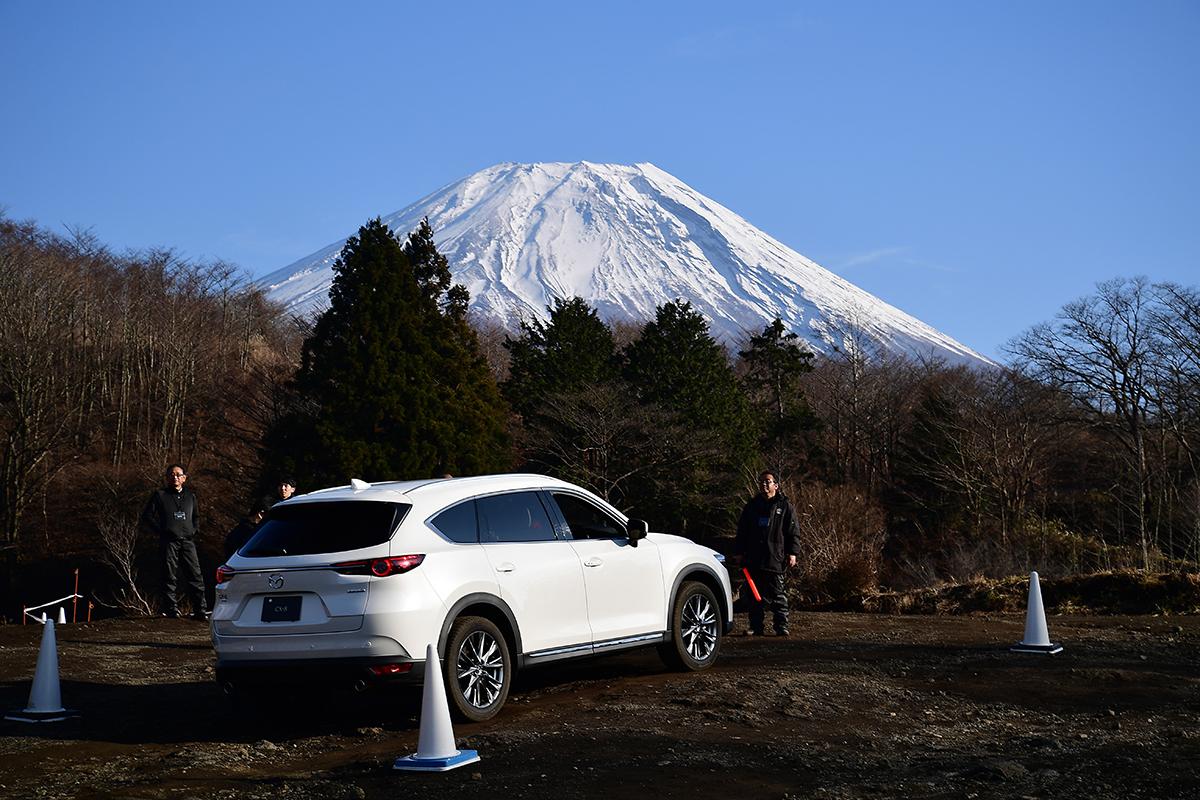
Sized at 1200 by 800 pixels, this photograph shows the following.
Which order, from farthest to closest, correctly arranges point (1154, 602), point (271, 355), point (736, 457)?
point (271, 355) < point (736, 457) < point (1154, 602)

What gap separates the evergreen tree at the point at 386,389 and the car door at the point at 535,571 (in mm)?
36345

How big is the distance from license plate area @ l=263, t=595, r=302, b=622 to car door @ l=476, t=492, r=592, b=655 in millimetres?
1332

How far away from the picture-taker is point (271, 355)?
69688 millimetres

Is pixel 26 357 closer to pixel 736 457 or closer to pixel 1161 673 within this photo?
pixel 736 457

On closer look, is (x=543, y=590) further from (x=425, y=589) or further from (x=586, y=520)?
(x=425, y=589)

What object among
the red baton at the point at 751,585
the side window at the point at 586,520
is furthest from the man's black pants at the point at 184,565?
the side window at the point at 586,520

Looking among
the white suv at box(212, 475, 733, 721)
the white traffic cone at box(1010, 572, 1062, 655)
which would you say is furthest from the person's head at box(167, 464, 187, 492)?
the white traffic cone at box(1010, 572, 1062, 655)

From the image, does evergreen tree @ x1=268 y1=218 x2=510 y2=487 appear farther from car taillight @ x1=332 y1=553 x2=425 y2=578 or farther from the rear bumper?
car taillight @ x1=332 y1=553 x2=425 y2=578

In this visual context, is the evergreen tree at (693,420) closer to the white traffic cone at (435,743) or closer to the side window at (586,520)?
the side window at (586,520)

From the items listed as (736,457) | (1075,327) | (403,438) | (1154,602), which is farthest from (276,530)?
(1075,327)

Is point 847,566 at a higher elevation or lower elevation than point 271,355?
lower

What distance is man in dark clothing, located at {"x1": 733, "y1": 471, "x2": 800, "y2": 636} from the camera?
44.4 ft

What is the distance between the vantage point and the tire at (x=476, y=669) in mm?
8492

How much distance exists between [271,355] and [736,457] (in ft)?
97.4
